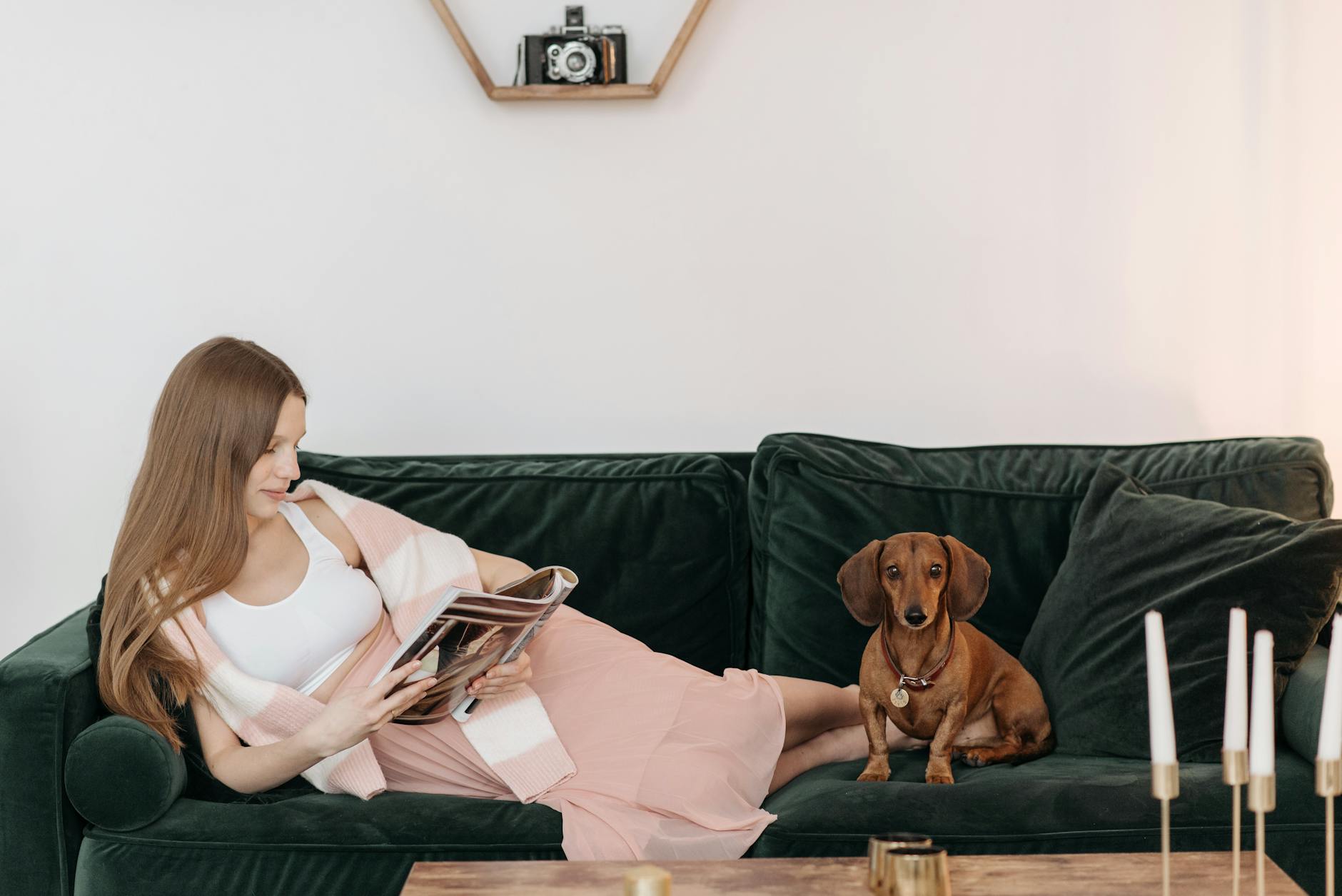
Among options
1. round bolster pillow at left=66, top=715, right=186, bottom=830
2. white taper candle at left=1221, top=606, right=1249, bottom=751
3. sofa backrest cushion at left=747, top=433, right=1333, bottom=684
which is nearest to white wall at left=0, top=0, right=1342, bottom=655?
sofa backrest cushion at left=747, top=433, right=1333, bottom=684

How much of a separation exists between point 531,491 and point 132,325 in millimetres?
1035

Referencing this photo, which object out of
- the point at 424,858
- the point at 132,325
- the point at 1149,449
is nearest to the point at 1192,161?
the point at 1149,449

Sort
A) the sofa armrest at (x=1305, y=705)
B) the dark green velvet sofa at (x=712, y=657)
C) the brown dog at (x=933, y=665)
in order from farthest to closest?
the brown dog at (x=933, y=665) → the sofa armrest at (x=1305, y=705) → the dark green velvet sofa at (x=712, y=657)

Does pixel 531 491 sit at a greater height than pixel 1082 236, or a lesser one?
lesser

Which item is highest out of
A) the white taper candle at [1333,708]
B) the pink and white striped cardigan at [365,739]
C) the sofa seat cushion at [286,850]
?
the white taper candle at [1333,708]

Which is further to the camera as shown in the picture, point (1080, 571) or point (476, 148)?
point (476, 148)

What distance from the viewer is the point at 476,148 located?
8.52 ft

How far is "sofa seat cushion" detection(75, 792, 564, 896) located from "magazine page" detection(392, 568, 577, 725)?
17cm

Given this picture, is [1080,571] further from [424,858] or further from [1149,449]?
[424,858]

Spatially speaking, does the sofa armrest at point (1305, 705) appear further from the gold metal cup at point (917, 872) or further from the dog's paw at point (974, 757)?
the gold metal cup at point (917, 872)

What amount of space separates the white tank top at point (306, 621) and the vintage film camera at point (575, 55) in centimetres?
112

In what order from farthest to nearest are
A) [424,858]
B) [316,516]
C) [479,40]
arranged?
[479,40] → [316,516] → [424,858]

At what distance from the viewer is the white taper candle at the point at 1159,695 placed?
2.96 feet

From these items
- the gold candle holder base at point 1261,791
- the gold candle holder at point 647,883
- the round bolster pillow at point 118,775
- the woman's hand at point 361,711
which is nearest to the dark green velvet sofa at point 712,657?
the round bolster pillow at point 118,775
